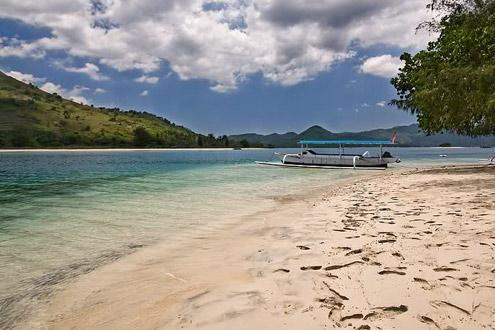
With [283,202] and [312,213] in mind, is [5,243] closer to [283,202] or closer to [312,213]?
[312,213]

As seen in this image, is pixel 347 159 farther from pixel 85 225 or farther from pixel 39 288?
pixel 39 288

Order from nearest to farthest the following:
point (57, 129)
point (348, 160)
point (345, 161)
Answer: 1. point (348, 160)
2. point (345, 161)
3. point (57, 129)

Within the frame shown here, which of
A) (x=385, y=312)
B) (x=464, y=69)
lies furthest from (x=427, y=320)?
(x=464, y=69)

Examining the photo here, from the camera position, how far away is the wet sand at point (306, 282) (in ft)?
13.0

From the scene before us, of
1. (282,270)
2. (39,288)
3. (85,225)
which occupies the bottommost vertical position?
(85,225)

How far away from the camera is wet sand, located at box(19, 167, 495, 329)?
397 cm

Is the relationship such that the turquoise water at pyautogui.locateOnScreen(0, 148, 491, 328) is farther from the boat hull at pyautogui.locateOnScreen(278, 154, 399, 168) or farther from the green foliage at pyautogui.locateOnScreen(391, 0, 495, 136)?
the boat hull at pyautogui.locateOnScreen(278, 154, 399, 168)

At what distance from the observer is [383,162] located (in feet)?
146

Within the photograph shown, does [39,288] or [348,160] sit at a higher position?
[348,160]

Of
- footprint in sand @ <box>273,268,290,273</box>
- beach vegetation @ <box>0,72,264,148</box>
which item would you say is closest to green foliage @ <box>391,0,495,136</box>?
footprint in sand @ <box>273,268,290,273</box>

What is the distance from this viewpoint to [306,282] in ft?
16.7

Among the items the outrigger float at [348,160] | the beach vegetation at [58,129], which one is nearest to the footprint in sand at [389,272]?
the outrigger float at [348,160]

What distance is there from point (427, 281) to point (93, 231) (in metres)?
9.14

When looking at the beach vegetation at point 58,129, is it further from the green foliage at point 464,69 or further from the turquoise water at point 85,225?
the green foliage at point 464,69
